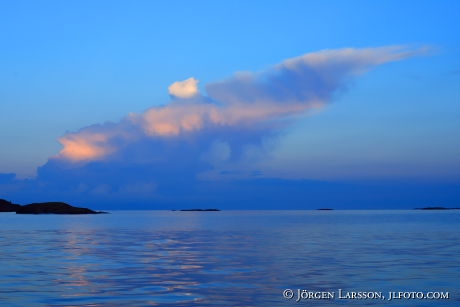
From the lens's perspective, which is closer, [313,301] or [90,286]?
[313,301]

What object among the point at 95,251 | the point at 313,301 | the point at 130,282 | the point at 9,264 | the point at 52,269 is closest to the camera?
the point at 313,301

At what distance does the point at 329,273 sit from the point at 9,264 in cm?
2259

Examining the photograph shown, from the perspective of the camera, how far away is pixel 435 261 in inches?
1610

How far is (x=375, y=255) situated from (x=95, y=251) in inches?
1003

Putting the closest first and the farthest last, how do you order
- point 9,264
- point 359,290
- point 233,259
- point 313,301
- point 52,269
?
point 313,301 < point 359,290 < point 52,269 < point 9,264 < point 233,259

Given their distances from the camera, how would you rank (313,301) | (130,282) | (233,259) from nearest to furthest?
1. (313,301)
2. (130,282)
3. (233,259)

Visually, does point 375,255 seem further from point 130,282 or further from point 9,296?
point 9,296

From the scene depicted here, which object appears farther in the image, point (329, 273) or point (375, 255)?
point (375, 255)

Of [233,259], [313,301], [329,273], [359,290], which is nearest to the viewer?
[313,301]

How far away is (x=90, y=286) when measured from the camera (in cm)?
2894

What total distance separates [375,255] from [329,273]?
13.3 metres

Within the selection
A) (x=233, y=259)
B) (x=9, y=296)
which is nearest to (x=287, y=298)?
(x=9, y=296)

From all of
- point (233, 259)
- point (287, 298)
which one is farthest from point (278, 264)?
point (287, 298)

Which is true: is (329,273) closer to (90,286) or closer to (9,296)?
(90,286)
